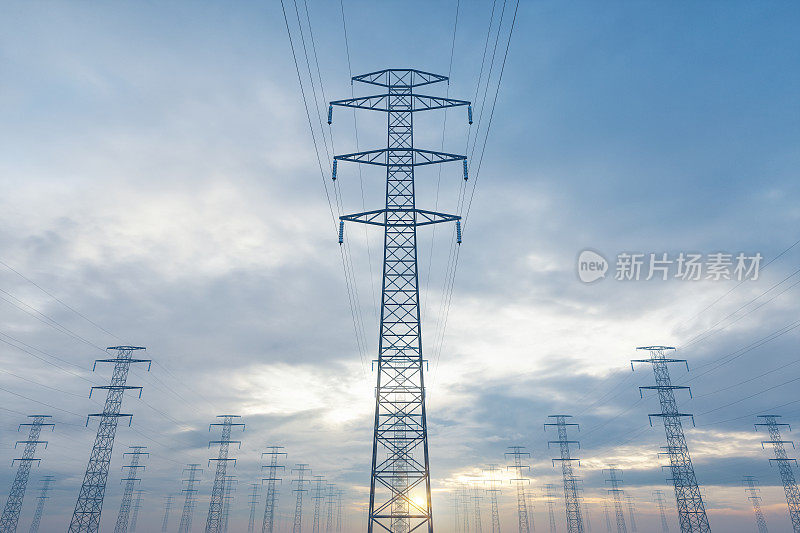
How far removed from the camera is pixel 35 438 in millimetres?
69750

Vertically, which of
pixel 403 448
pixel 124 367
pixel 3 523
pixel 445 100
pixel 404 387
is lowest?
pixel 3 523

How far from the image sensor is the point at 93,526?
155 feet

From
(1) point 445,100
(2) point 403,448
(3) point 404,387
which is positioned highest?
(1) point 445,100

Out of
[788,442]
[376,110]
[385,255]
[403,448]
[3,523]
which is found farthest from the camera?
[788,442]

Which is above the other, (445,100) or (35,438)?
(445,100)

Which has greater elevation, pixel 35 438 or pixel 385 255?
pixel 385 255

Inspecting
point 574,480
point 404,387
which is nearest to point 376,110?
point 404,387

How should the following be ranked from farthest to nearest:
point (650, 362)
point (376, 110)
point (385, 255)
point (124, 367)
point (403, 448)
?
point (650, 362) < point (124, 367) < point (376, 110) < point (385, 255) < point (403, 448)

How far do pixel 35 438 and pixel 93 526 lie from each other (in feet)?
103

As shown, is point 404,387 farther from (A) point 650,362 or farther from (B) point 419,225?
(A) point 650,362

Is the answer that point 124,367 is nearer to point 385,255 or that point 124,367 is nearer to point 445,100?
point 385,255

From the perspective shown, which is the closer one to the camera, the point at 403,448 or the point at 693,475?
the point at 403,448

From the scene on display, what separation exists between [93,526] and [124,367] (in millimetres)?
15526

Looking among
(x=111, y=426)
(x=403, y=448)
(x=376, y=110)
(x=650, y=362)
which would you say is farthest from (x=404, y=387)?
(x=650, y=362)
